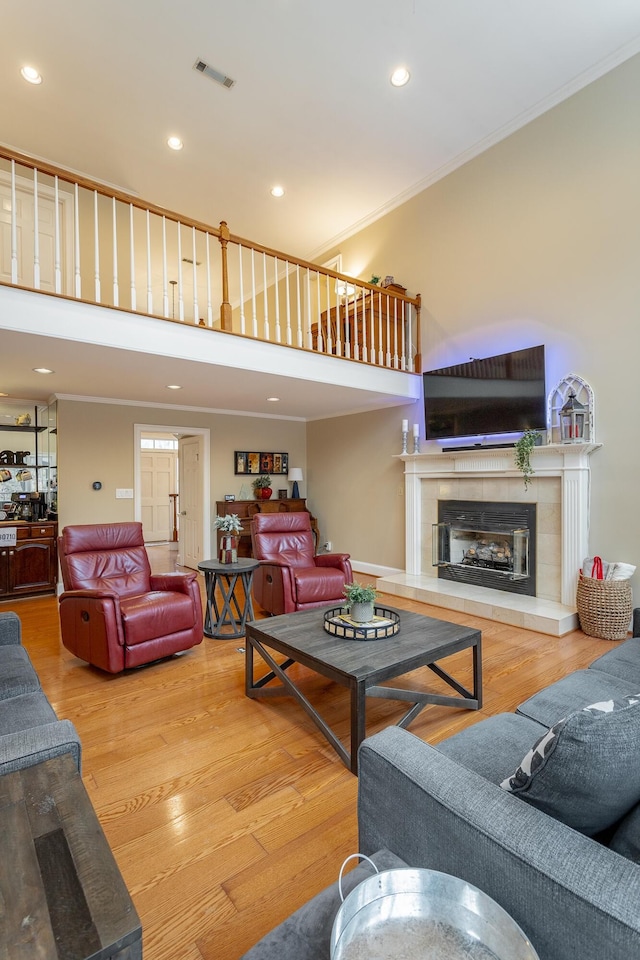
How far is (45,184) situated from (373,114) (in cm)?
392

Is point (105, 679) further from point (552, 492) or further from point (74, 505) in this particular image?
point (552, 492)

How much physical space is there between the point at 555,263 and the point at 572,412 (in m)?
1.54

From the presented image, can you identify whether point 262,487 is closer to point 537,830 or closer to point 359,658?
point 359,658

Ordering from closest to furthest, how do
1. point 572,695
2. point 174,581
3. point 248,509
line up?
point 572,695, point 174,581, point 248,509

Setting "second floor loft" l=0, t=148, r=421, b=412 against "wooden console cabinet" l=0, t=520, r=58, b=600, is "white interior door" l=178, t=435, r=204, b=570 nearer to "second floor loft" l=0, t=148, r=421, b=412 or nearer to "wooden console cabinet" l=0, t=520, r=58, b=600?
"wooden console cabinet" l=0, t=520, r=58, b=600

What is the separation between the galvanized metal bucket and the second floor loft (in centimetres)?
373

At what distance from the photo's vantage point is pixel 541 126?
15.5 ft

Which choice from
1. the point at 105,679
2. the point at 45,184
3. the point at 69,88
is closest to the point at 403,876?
the point at 105,679

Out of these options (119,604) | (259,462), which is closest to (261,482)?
(259,462)

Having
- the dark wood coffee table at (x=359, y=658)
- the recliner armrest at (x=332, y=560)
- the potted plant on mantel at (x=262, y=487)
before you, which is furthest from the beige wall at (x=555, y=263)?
the dark wood coffee table at (x=359, y=658)

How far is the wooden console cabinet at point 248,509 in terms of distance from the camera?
271 inches

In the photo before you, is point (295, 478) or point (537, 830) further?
point (295, 478)

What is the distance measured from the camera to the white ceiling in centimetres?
380

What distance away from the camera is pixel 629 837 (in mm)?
960
